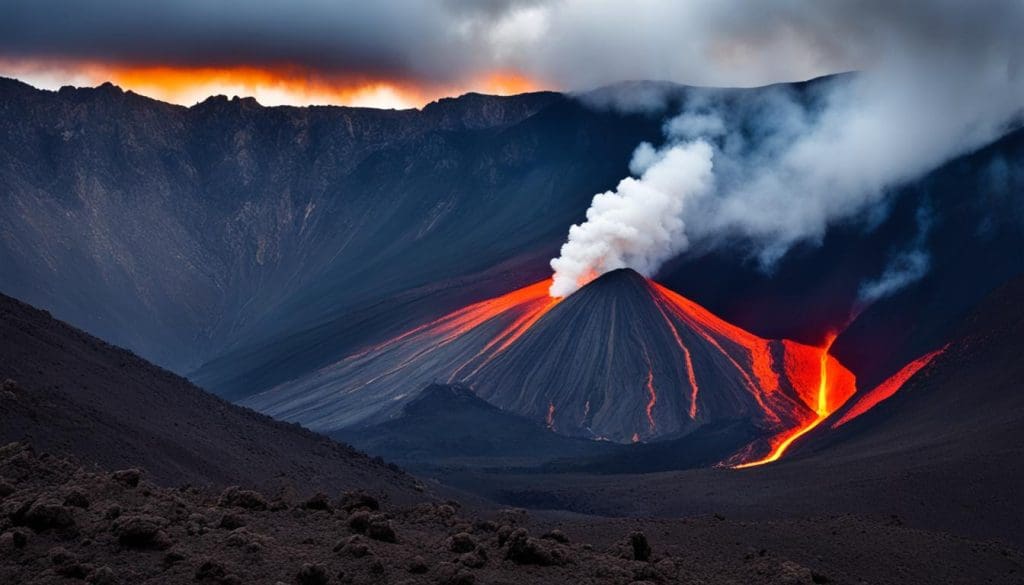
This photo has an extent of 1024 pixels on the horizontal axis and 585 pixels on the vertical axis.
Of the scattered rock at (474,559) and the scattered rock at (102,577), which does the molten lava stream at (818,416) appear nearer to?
the scattered rock at (474,559)

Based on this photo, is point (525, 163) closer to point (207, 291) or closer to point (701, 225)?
point (207, 291)

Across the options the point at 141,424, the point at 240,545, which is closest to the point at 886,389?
the point at 141,424

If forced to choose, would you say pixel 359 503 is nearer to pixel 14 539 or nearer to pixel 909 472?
pixel 14 539

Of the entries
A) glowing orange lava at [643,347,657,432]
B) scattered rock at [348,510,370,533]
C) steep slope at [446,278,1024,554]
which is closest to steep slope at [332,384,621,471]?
glowing orange lava at [643,347,657,432]

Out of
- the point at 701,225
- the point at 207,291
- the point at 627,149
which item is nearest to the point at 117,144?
the point at 207,291

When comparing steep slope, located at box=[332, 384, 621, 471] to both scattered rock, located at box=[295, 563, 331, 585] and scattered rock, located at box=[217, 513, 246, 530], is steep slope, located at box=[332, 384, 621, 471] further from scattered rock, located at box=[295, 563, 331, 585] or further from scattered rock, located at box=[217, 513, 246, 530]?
scattered rock, located at box=[295, 563, 331, 585]

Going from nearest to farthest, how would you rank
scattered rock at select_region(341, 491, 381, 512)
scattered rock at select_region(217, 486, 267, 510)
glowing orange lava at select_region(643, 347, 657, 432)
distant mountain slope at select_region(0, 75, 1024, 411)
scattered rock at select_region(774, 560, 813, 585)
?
scattered rock at select_region(217, 486, 267, 510)
scattered rock at select_region(774, 560, 813, 585)
scattered rock at select_region(341, 491, 381, 512)
glowing orange lava at select_region(643, 347, 657, 432)
distant mountain slope at select_region(0, 75, 1024, 411)

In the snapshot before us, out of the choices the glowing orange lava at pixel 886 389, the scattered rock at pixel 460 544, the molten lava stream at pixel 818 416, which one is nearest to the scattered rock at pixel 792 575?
the scattered rock at pixel 460 544
